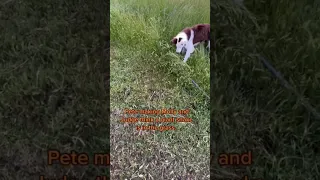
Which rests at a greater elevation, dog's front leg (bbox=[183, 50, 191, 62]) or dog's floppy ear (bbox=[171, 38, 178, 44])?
dog's floppy ear (bbox=[171, 38, 178, 44])

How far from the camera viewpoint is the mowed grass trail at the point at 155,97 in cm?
198

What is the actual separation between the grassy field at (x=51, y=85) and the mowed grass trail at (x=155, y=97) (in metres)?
0.10

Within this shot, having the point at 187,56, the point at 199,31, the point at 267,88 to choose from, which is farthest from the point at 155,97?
the point at 267,88

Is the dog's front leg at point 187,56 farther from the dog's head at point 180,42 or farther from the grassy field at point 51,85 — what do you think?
the grassy field at point 51,85

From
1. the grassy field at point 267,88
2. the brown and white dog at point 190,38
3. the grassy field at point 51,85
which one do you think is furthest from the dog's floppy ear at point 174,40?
the grassy field at point 51,85

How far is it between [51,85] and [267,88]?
1062mm

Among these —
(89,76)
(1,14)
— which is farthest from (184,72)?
(1,14)

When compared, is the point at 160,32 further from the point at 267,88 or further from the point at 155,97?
the point at 267,88

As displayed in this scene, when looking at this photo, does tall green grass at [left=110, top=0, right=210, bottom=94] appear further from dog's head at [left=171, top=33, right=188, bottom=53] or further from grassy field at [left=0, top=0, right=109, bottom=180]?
grassy field at [left=0, top=0, right=109, bottom=180]

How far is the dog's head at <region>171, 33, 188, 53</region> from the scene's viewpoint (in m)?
1.94

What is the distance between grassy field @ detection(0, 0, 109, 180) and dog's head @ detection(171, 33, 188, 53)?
0.37 m

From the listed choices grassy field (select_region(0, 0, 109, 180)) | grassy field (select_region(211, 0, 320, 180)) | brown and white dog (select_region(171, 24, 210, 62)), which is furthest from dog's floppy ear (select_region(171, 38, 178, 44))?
grassy field (select_region(0, 0, 109, 180))

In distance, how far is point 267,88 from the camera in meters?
2.01

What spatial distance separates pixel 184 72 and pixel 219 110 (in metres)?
0.25
